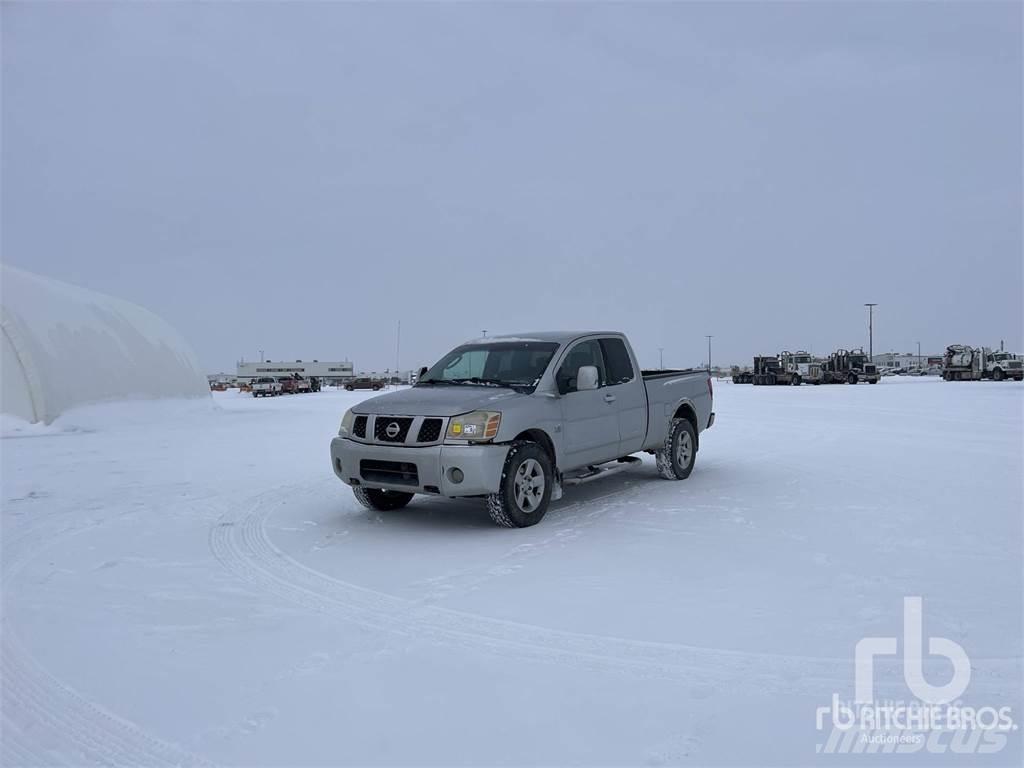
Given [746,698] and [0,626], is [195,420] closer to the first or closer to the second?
[0,626]

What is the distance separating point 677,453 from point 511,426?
3.61m

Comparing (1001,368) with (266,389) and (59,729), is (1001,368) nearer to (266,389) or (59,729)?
(266,389)

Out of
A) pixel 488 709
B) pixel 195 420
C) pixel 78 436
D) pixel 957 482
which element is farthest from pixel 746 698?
pixel 195 420

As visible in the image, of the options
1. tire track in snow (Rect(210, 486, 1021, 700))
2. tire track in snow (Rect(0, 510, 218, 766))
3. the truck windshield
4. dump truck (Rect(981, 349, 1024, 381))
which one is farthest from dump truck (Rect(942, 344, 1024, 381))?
tire track in snow (Rect(0, 510, 218, 766))

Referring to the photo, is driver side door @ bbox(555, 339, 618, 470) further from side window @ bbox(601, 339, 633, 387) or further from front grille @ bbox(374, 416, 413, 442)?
front grille @ bbox(374, 416, 413, 442)

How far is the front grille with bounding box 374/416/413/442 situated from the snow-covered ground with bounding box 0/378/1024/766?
901mm

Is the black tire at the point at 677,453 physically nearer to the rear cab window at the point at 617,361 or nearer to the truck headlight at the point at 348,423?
the rear cab window at the point at 617,361

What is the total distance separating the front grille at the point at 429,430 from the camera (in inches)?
276

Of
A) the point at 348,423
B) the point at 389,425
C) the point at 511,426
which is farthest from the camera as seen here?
the point at 348,423

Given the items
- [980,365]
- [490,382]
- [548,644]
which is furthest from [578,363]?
[980,365]

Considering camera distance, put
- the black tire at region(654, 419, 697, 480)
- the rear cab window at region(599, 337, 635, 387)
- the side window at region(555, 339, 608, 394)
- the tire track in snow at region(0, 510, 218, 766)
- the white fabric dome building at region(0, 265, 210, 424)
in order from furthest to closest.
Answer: the white fabric dome building at region(0, 265, 210, 424) → the black tire at region(654, 419, 697, 480) → the rear cab window at region(599, 337, 635, 387) → the side window at region(555, 339, 608, 394) → the tire track in snow at region(0, 510, 218, 766)

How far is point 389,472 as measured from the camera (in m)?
7.18

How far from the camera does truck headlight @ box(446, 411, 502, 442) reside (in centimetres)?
693

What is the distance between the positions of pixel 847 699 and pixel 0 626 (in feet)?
16.1
